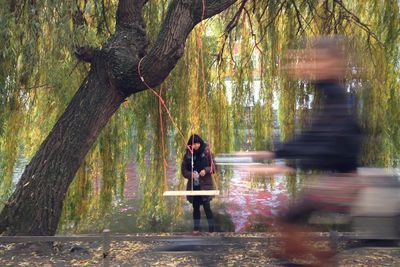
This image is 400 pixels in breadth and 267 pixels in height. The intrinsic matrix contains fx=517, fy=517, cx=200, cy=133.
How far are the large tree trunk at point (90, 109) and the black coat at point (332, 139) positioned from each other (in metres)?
3.11

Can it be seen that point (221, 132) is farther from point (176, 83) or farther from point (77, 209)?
point (77, 209)

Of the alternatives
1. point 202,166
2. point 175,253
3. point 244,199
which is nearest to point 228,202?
point 244,199

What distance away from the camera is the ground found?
428cm

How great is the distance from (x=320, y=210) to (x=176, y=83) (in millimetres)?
5243

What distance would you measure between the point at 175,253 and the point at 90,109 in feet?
8.21

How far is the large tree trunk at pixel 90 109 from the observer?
617 centimetres

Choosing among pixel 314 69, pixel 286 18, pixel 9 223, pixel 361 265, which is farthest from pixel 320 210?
pixel 286 18

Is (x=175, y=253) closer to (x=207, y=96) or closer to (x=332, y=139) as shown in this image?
(x=332, y=139)

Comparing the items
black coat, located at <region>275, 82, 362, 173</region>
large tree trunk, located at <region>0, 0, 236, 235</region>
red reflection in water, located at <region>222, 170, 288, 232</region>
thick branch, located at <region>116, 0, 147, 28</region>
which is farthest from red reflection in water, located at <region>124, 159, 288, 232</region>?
black coat, located at <region>275, 82, 362, 173</region>

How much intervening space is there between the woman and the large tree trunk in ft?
5.48

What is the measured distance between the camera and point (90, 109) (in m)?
6.33

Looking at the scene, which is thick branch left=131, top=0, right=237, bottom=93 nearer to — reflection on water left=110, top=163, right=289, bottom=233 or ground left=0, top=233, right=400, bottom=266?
ground left=0, top=233, right=400, bottom=266

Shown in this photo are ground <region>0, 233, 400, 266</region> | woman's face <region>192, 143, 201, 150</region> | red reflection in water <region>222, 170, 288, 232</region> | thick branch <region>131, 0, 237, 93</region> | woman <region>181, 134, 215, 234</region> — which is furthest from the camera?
red reflection in water <region>222, 170, 288, 232</region>

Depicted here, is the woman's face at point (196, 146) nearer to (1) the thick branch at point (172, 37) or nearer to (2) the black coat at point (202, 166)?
(2) the black coat at point (202, 166)
